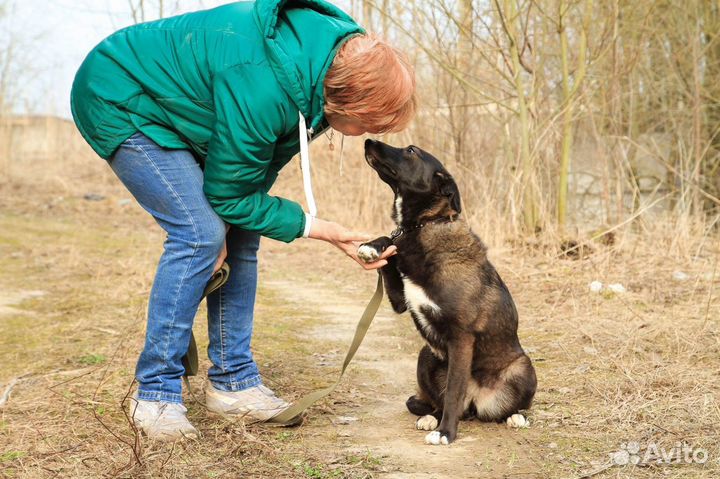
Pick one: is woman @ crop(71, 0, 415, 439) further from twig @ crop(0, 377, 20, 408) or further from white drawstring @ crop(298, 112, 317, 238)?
twig @ crop(0, 377, 20, 408)

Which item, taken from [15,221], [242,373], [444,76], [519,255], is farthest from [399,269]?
[15,221]

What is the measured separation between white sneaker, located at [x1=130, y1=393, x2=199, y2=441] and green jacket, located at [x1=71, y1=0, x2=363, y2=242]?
0.81 m

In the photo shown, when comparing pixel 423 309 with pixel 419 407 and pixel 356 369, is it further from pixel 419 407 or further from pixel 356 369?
pixel 356 369

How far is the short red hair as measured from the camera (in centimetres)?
278

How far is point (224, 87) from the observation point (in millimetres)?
2686

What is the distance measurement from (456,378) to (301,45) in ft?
Answer: 5.20

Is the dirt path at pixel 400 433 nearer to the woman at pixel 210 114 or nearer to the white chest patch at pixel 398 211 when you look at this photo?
the woman at pixel 210 114

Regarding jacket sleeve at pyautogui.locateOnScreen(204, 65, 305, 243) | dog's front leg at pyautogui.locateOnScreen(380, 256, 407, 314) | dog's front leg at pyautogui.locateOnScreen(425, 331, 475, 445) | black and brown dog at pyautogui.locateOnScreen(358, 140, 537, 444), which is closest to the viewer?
jacket sleeve at pyautogui.locateOnScreen(204, 65, 305, 243)

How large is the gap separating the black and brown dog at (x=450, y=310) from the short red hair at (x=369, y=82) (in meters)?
0.69

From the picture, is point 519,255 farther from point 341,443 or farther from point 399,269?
point 341,443

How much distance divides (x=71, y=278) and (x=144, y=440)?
4.52 metres

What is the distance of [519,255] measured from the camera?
738 cm

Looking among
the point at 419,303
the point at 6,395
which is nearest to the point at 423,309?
the point at 419,303

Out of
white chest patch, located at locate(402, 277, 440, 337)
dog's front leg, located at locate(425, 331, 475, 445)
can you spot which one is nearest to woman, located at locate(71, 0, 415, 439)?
white chest patch, located at locate(402, 277, 440, 337)
